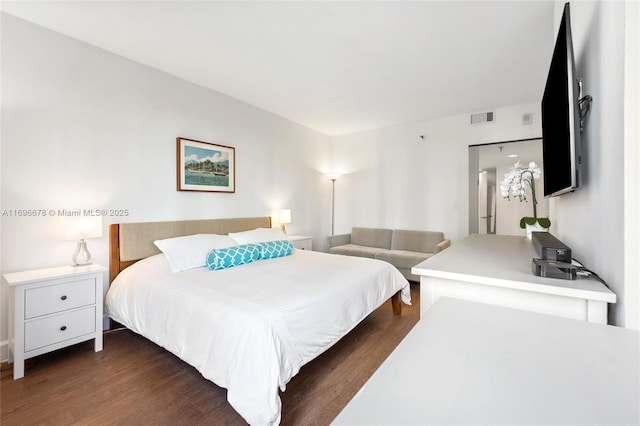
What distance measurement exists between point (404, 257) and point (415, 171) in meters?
1.57

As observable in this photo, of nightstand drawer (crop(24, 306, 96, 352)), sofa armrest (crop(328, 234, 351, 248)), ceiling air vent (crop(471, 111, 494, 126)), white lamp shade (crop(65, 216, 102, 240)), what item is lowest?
nightstand drawer (crop(24, 306, 96, 352))

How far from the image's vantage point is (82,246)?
236 centimetres

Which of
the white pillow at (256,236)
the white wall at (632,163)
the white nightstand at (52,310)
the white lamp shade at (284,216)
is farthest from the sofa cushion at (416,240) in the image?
the white nightstand at (52,310)

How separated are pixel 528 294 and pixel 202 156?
3.34 m

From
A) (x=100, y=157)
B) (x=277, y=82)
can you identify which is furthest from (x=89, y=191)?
(x=277, y=82)

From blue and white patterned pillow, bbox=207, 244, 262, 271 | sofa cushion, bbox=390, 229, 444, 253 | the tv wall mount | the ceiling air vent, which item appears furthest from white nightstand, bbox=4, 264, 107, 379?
the ceiling air vent

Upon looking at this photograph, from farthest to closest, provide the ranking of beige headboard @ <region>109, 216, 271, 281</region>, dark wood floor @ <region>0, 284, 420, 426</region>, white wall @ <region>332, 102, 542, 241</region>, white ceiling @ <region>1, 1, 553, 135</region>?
white wall @ <region>332, 102, 542, 241</region>, beige headboard @ <region>109, 216, 271, 281</region>, white ceiling @ <region>1, 1, 553, 135</region>, dark wood floor @ <region>0, 284, 420, 426</region>

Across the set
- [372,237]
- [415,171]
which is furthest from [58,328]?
[415,171]

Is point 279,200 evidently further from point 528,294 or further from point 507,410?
point 507,410

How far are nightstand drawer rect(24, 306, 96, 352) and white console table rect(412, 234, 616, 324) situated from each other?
2.55 m

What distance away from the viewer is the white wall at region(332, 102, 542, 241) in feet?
13.7

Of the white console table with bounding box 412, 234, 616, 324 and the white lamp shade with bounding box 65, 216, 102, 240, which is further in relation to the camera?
the white lamp shade with bounding box 65, 216, 102, 240

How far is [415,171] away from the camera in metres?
4.72

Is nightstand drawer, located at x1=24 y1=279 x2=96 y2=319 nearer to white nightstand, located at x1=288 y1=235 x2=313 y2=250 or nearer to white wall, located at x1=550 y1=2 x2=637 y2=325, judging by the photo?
white nightstand, located at x1=288 y1=235 x2=313 y2=250
